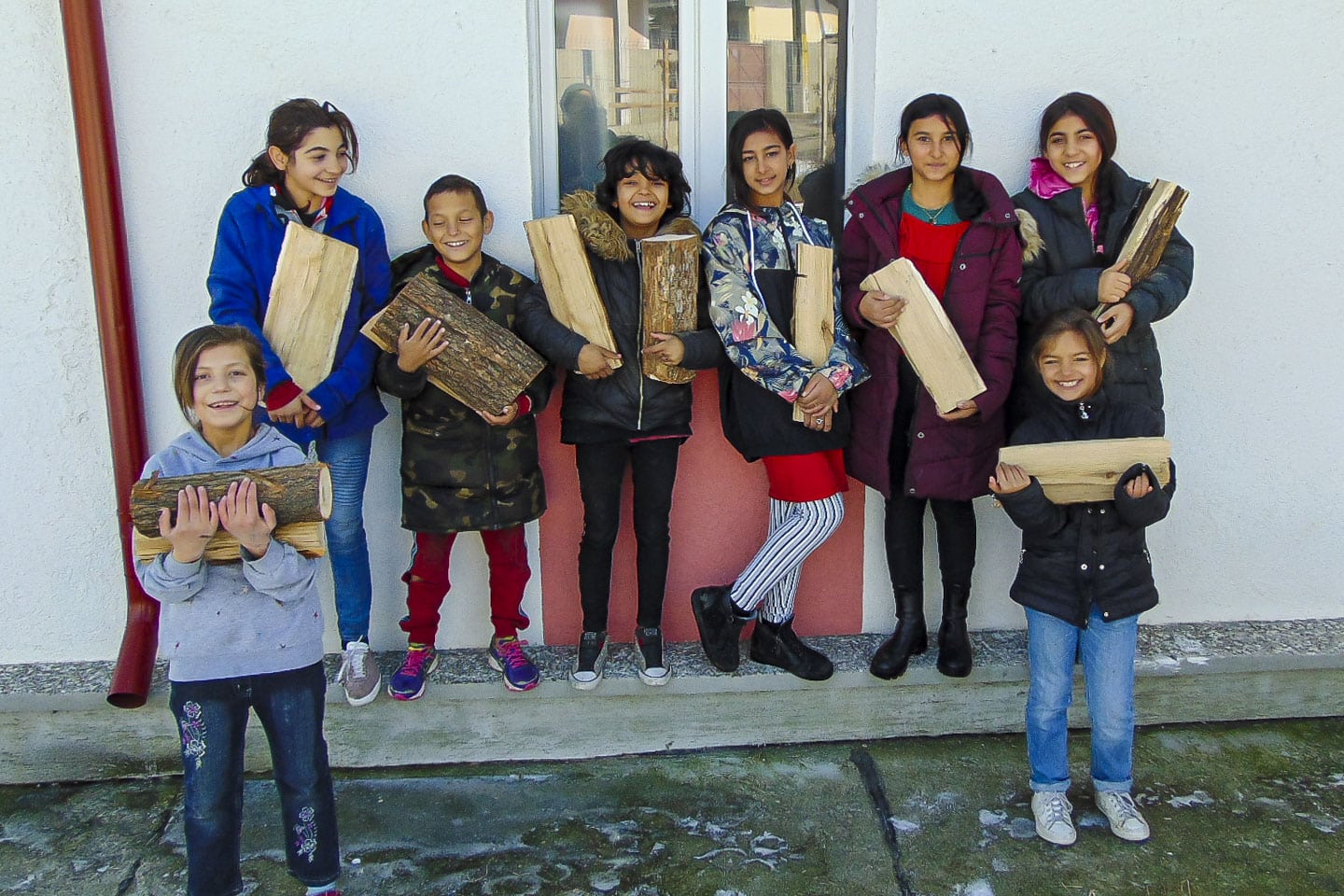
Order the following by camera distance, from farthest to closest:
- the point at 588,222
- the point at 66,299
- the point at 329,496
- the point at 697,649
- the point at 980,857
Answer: the point at 697,649 → the point at 66,299 → the point at 588,222 → the point at 980,857 → the point at 329,496

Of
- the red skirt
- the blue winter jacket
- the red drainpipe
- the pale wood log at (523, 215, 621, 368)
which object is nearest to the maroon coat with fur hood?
the red skirt

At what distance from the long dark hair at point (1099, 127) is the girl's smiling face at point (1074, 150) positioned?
0.04 feet

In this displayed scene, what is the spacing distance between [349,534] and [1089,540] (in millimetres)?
2190

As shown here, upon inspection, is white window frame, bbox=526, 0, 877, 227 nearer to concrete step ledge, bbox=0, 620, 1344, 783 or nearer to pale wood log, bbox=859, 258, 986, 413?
pale wood log, bbox=859, 258, 986, 413

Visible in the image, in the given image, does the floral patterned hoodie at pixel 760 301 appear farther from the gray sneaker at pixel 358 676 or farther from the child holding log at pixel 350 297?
the gray sneaker at pixel 358 676

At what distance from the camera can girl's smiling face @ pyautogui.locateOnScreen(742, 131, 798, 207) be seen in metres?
3.12

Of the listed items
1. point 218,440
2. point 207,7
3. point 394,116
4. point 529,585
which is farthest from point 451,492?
point 207,7

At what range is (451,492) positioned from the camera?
3.15 meters

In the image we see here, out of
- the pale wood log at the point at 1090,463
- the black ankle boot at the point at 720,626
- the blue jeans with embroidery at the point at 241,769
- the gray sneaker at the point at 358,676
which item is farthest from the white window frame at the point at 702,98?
the blue jeans with embroidery at the point at 241,769

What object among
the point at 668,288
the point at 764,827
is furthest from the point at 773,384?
the point at 764,827

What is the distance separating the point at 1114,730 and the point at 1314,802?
749 mm

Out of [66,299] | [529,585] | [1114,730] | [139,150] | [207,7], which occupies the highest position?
[207,7]

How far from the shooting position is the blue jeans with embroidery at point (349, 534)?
321cm

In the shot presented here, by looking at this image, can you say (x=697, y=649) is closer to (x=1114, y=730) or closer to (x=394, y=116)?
(x=1114, y=730)
